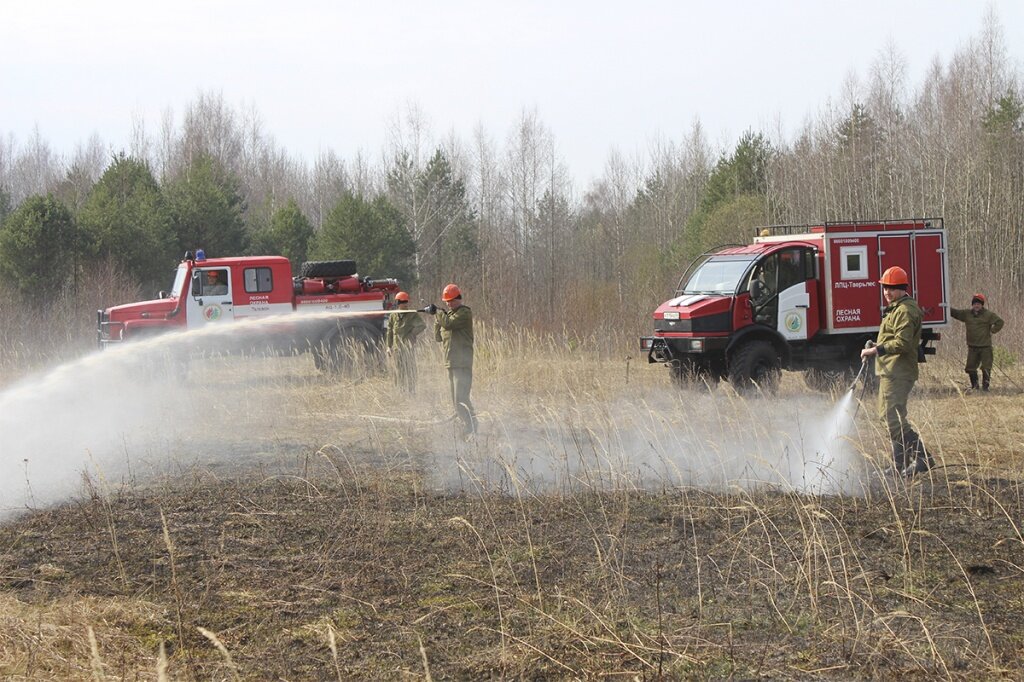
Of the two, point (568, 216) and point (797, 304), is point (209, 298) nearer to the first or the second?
point (797, 304)

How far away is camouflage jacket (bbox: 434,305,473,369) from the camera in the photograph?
11.4 metres

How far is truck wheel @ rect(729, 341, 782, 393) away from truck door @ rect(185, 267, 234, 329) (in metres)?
9.38

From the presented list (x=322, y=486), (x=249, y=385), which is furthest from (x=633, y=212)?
(x=322, y=486)

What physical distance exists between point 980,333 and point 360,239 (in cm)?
2117

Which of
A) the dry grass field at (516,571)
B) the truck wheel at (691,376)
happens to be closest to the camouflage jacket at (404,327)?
the truck wheel at (691,376)

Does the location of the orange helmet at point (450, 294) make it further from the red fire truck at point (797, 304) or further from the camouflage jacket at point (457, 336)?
the red fire truck at point (797, 304)

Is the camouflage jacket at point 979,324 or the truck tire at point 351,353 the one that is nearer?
the camouflage jacket at point 979,324

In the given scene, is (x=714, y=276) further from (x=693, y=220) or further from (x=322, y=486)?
(x=693, y=220)

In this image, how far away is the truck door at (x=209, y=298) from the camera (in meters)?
18.6

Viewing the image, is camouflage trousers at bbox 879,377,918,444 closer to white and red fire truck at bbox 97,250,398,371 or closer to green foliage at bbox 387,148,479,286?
white and red fire truck at bbox 97,250,398,371

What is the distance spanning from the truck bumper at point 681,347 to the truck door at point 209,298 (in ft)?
26.3

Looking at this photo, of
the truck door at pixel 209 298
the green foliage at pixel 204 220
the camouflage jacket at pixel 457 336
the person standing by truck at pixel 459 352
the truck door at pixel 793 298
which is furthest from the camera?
the green foliage at pixel 204 220

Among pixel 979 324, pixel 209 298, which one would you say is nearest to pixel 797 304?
pixel 979 324

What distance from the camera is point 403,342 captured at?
16188 mm
